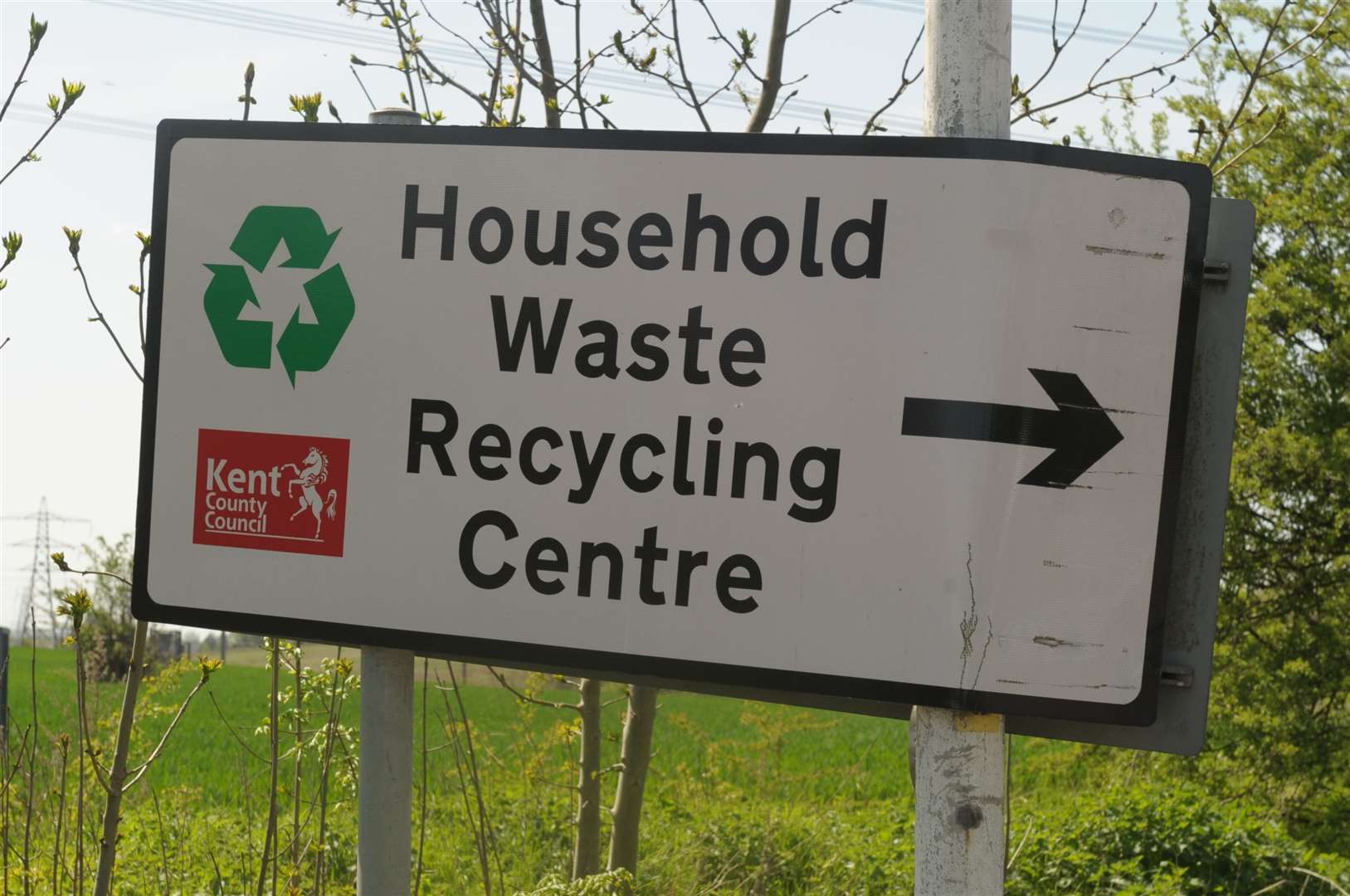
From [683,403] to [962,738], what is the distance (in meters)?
0.64

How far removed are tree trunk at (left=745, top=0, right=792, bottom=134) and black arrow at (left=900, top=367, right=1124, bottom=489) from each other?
2.71 metres

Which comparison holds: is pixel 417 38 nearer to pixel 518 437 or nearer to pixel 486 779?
pixel 518 437

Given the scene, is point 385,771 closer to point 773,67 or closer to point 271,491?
point 271,491

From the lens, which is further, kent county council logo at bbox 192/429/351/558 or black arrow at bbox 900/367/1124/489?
kent county council logo at bbox 192/429/351/558

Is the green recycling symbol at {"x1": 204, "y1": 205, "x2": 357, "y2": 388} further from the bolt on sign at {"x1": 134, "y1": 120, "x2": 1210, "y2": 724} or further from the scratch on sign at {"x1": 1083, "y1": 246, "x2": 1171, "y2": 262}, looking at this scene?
the scratch on sign at {"x1": 1083, "y1": 246, "x2": 1171, "y2": 262}

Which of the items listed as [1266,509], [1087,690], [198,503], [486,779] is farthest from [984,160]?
[1266,509]

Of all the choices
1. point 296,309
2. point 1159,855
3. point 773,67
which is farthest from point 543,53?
point 1159,855

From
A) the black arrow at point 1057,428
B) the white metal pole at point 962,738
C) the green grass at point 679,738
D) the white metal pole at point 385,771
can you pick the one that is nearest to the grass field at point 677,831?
the green grass at point 679,738

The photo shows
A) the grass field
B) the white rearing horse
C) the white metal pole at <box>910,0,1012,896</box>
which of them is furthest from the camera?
the grass field

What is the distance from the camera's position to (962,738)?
1698 mm

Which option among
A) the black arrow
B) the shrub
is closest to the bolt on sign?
the black arrow

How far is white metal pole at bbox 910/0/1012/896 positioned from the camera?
1.67 meters

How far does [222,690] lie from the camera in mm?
24344

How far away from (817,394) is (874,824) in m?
7.21
